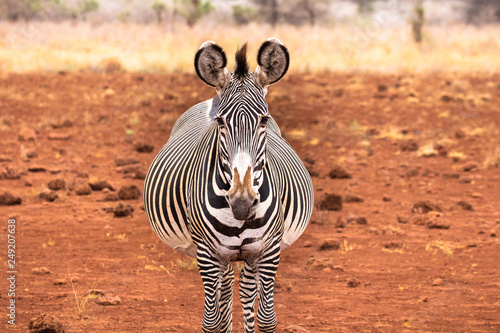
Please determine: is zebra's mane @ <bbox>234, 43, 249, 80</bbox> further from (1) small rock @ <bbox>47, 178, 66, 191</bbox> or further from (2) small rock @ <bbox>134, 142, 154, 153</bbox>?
(2) small rock @ <bbox>134, 142, 154, 153</bbox>

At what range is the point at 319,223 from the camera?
9.55 meters

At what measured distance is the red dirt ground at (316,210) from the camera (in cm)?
622

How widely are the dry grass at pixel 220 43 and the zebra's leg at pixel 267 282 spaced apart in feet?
52.1

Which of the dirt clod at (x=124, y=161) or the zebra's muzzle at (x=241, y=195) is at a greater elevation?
the zebra's muzzle at (x=241, y=195)

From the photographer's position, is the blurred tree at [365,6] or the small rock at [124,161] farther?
the blurred tree at [365,6]

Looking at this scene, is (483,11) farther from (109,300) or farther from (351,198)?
(109,300)

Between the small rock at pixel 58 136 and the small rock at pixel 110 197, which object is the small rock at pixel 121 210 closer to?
the small rock at pixel 110 197

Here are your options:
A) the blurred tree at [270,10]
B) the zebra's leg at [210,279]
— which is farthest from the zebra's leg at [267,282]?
the blurred tree at [270,10]

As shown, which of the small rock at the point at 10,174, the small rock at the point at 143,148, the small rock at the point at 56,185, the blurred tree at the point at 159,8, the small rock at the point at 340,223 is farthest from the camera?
the blurred tree at the point at 159,8

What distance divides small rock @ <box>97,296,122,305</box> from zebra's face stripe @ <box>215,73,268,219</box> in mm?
2862

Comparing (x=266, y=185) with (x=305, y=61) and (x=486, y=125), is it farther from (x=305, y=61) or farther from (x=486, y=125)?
(x=305, y=61)

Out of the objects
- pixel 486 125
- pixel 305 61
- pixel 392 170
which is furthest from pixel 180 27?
Answer: pixel 392 170

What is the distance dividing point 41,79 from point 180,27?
13.6m

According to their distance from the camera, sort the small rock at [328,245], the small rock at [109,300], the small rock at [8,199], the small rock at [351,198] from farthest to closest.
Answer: the small rock at [351,198] → the small rock at [8,199] → the small rock at [328,245] → the small rock at [109,300]
